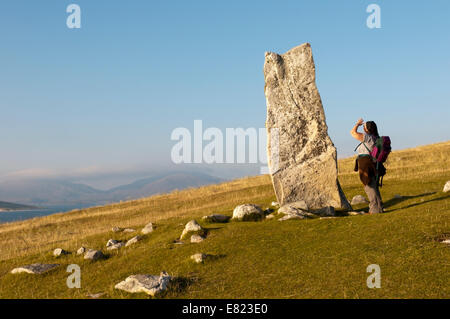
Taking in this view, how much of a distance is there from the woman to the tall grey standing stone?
9.74 ft

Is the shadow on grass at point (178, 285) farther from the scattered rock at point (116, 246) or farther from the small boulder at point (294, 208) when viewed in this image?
the small boulder at point (294, 208)

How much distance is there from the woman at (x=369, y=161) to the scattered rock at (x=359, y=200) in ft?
15.7

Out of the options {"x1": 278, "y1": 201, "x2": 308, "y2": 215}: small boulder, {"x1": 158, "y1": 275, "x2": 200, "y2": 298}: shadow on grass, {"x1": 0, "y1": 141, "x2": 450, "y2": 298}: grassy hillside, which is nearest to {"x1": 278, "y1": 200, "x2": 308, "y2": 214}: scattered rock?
{"x1": 278, "y1": 201, "x2": 308, "y2": 215}: small boulder

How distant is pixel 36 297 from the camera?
13805 mm

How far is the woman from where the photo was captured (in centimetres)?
1878

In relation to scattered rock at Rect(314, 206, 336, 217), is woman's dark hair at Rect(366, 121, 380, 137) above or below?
above

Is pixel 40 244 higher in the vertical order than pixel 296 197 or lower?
lower

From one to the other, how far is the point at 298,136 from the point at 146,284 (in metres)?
14.3

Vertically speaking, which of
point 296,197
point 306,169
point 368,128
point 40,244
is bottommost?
point 40,244

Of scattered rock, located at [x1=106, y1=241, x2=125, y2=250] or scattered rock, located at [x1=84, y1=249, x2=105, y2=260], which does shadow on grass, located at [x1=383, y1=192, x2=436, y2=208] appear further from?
scattered rock, located at [x1=84, y1=249, x2=105, y2=260]

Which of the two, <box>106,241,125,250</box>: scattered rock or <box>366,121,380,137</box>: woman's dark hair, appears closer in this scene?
<box>366,121,380,137</box>: woman's dark hair
